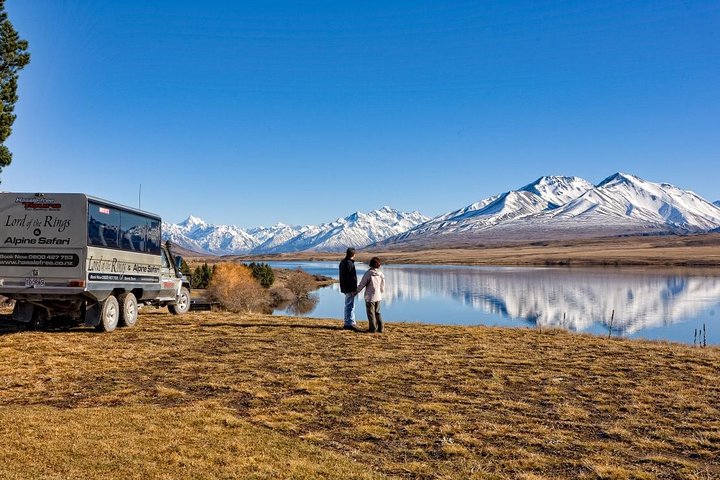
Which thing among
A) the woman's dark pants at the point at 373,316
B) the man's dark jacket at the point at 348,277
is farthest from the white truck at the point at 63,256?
the woman's dark pants at the point at 373,316

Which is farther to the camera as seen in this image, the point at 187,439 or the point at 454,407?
the point at 454,407

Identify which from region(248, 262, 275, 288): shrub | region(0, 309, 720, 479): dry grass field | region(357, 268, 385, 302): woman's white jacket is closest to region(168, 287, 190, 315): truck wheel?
region(0, 309, 720, 479): dry grass field

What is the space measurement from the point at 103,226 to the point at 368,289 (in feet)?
30.3

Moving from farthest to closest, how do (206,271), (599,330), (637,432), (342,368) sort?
(206,271), (599,330), (342,368), (637,432)

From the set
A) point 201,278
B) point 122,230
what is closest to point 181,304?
point 122,230

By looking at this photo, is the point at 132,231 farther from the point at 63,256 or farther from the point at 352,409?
the point at 352,409

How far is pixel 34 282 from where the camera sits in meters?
17.1

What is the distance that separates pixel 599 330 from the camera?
163 ft

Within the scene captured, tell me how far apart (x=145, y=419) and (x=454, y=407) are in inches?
218

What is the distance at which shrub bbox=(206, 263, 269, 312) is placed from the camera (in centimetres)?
7381

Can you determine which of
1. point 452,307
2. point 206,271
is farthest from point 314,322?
point 206,271

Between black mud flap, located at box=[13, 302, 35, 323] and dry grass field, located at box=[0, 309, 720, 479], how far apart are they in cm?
74

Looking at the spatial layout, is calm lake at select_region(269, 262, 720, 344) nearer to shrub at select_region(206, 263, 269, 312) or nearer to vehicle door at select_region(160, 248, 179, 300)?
shrub at select_region(206, 263, 269, 312)

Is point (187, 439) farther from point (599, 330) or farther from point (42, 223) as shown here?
point (599, 330)
